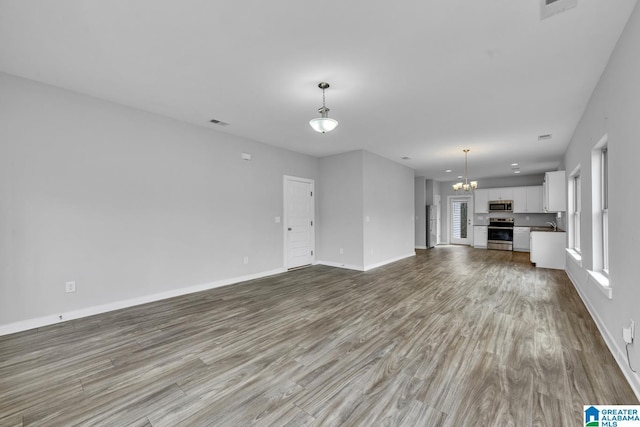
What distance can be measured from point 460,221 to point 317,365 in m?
11.3

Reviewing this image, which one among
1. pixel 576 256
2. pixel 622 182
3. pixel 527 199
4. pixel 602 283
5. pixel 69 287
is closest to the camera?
pixel 622 182

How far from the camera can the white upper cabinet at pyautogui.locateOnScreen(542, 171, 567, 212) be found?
574 cm

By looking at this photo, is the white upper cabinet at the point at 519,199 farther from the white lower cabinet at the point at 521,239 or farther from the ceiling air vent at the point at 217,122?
the ceiling air vent at the point at 217,122

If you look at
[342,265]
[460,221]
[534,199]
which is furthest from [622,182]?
[460,221]

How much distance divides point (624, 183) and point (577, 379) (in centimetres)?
160

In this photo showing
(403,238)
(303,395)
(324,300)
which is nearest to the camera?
(303,395)

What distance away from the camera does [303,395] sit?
6.22ft

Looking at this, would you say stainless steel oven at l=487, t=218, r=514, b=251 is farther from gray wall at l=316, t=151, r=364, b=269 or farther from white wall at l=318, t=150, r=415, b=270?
gray wall at l=316, t=151, r=364, b=269

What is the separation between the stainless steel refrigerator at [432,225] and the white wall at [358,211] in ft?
11.3

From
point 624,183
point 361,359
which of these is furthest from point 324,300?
point 624,183

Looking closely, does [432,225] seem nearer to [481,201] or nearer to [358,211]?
[481,201]

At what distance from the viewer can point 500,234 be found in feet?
32.0

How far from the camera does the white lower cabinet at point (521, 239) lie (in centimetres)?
926

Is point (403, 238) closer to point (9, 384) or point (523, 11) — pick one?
point (523, 11)
